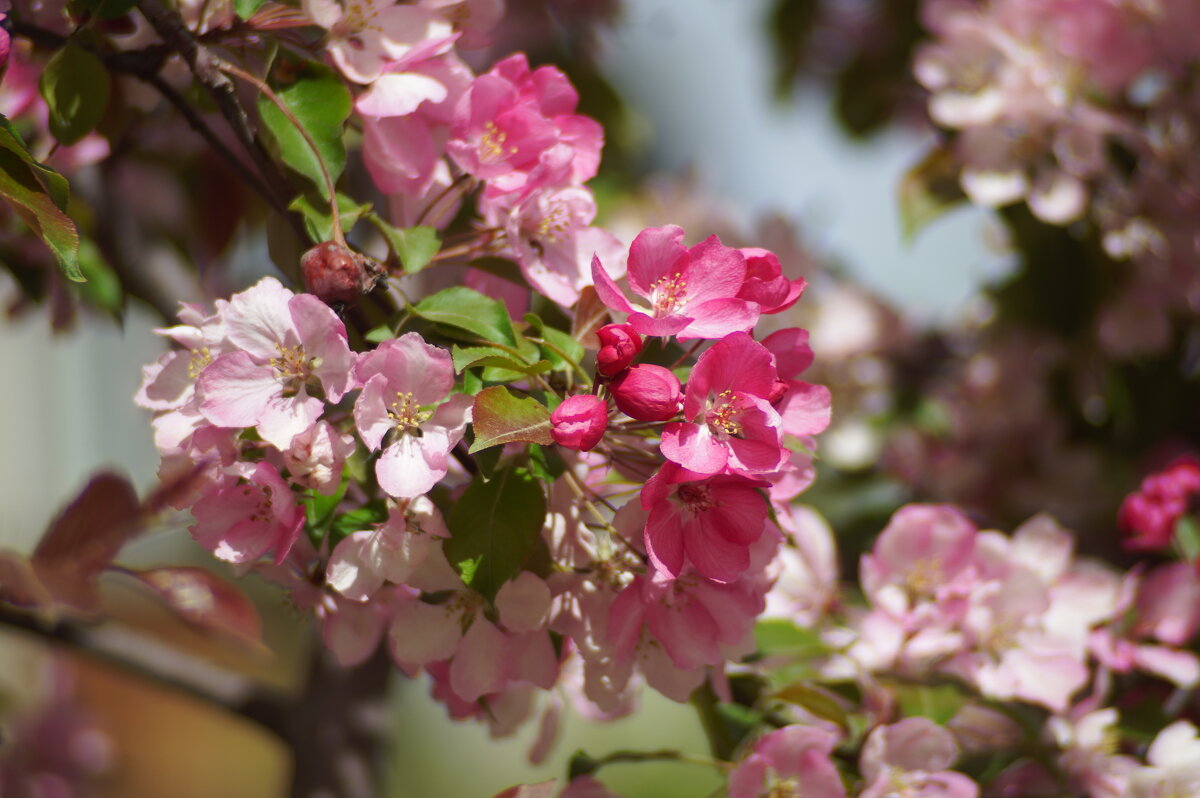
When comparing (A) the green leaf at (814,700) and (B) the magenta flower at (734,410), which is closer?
(B) the magenta flower at (734,410)

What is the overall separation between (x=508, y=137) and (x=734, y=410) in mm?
244

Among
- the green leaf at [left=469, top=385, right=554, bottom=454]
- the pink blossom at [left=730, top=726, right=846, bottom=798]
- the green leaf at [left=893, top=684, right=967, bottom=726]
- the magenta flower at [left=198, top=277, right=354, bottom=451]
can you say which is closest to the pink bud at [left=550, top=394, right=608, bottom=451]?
the green leaf at [left=469, top=385, right=554, bottom=454]

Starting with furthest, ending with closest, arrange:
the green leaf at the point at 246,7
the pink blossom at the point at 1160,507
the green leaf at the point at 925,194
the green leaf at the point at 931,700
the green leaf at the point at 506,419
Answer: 1. the green leaf at the point at 925,194
2. the pink blossom at the point at 1160,507
3. the green leaf at the point at 931,700
4. the green leaf at the point at 246,7
5. the green leaf at the point at 506,419

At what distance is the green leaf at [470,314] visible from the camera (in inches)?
22.1

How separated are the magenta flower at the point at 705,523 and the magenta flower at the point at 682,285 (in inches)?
3.2

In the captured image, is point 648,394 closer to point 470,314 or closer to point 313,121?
point 470,314

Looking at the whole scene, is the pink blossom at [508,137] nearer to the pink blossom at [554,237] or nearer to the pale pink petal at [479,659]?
the pink blossom at [554,237]

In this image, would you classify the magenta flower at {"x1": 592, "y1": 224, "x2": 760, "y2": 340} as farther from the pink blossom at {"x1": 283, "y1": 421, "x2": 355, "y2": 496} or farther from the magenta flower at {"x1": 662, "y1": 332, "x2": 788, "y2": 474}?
the pink blossom at {"x1": 283, "y1": 421, "x2": 355, "y2": 496}

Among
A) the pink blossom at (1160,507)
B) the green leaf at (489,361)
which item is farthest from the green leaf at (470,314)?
the pink blossom at (1160,507)

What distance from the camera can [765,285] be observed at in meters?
0.57

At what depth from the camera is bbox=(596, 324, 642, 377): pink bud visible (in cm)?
52

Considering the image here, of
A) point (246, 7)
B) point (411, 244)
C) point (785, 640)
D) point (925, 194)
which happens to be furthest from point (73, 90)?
point (925, 194)

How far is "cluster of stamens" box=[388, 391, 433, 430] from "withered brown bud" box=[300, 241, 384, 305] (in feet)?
0.20

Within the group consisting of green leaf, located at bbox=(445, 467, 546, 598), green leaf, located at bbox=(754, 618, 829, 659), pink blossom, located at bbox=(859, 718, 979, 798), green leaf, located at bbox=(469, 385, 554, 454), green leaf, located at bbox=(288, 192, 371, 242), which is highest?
green leaf, located at bbox=(288, 192, 371, 242)
